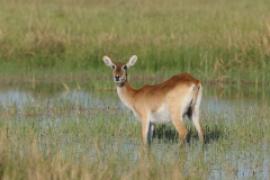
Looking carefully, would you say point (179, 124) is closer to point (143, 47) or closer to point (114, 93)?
point (114, 93)

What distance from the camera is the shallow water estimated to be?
30.9ft

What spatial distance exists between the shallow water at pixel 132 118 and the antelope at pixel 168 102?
0.27 metres

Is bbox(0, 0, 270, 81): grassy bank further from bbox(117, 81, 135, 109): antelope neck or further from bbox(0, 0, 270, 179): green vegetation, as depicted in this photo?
bbox(117, 81, 135, 109): antelope neck

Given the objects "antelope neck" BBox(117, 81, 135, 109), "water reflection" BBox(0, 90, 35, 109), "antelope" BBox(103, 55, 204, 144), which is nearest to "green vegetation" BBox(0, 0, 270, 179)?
"water reflection" BBox(0, 90, 35, 109)

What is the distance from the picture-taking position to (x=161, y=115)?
1093 centimetres

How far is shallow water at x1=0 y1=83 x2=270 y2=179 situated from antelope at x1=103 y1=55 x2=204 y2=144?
27 centimetres

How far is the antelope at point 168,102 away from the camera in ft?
35.0

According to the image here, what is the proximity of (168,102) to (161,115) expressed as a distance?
25 cm

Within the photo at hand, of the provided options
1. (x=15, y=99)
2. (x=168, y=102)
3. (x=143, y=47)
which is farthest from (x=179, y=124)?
(x=143, y=47)

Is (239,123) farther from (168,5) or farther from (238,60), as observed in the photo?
(168,5)

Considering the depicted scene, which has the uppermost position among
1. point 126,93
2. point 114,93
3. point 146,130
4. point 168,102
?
point 114,93

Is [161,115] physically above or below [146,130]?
above

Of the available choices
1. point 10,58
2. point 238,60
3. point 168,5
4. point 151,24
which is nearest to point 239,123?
point 238,60

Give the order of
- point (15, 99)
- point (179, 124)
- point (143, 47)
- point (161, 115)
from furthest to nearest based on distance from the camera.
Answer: point (143, 47), point (15, 99), point (161, 115), point (179, 124)
